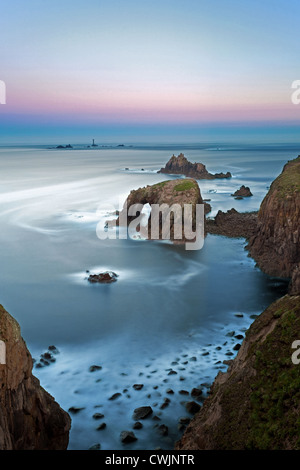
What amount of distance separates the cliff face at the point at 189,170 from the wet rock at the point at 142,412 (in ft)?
301

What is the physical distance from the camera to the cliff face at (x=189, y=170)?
106062 millimetres

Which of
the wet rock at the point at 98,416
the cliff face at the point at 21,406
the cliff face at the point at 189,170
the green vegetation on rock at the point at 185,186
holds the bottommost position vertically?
the wet rock at the point at 98,416

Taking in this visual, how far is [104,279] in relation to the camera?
1227 inches

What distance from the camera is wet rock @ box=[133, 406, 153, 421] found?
616 inches

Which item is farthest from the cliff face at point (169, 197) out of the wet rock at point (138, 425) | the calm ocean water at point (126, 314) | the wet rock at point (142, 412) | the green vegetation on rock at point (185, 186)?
the wet rock at point (138, 425)

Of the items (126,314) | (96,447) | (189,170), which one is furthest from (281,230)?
(189,170)

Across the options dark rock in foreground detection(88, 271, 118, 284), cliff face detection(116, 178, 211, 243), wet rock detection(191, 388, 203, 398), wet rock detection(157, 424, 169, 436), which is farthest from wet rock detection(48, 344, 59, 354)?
cliff face detection(116, 178, 211, 243)

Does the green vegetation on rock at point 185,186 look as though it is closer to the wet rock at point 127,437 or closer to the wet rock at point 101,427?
the wet rock at point 101,427

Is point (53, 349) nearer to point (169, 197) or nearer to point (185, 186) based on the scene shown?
point (169, 197)

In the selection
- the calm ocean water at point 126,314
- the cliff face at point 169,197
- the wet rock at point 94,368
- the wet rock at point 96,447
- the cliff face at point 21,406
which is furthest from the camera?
the cliff face at point 169,197

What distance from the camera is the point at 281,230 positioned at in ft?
103

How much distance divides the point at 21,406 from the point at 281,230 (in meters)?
25.4

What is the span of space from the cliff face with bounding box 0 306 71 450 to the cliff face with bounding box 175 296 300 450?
4.15 meters
